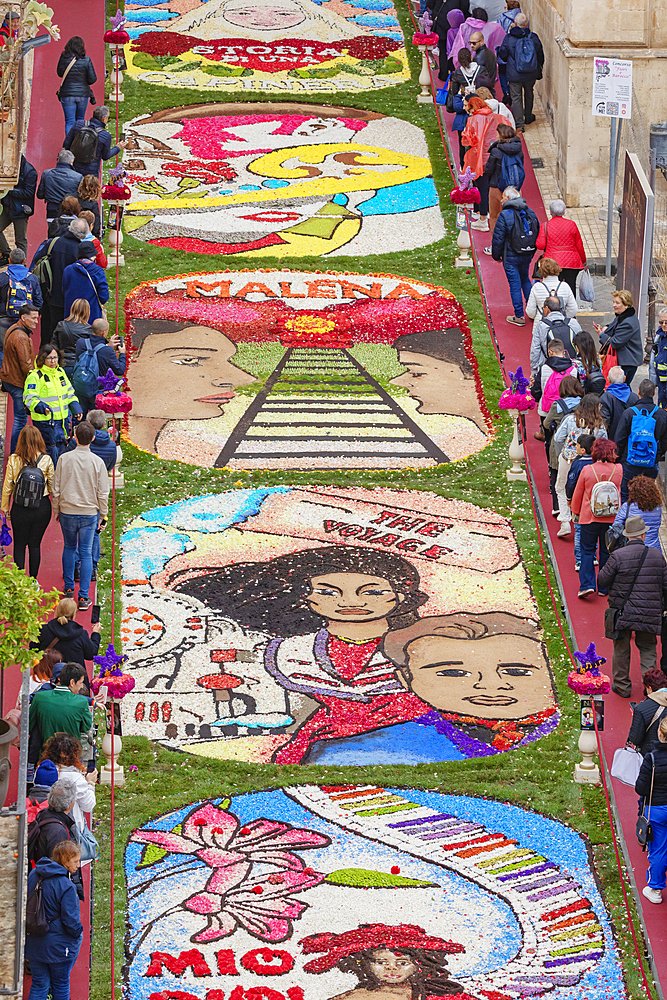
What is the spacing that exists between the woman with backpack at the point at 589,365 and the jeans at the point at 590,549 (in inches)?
69.0

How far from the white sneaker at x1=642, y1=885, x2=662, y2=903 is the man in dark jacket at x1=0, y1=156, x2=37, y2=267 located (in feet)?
41.4

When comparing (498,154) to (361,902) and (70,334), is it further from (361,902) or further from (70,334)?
(361,902)

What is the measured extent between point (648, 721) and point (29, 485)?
6485 millimetres

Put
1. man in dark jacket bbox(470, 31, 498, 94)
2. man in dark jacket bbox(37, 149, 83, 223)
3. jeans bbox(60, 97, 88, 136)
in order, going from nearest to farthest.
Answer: man in dark jacket bbox(37, 149, 83, 223)
jeans bbox(60, 97, 88, 136)
man in dark jacket bbox(470, 31, 498, 94)

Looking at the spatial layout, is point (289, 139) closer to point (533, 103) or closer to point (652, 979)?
point (533, 103)

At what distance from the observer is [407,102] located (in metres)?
32.2

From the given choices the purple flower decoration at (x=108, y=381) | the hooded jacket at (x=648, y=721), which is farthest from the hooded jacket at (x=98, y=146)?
the hooded jacket at (x=648, y=721)

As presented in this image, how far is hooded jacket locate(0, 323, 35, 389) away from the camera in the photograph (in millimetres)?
18172

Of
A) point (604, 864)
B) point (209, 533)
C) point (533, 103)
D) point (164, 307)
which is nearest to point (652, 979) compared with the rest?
point (604, 864)

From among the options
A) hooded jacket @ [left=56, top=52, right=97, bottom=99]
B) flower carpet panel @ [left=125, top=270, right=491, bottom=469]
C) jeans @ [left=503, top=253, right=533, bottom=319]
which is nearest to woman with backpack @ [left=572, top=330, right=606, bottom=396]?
flower carpet panel @ [left=125, top=270, right=491, bottom=469]

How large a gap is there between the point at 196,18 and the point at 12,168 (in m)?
17.7

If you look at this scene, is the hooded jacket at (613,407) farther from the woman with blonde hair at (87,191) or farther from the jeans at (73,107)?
the jeans at (73,107)

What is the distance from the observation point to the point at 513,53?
2830 centimetres

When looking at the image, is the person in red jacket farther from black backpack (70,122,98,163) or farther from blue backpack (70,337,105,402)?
black backpack (70,122,98,163)
